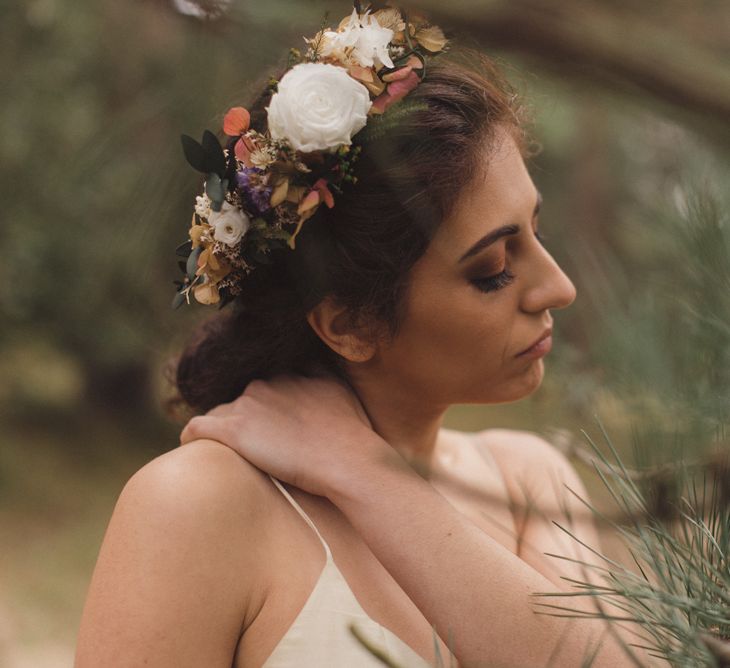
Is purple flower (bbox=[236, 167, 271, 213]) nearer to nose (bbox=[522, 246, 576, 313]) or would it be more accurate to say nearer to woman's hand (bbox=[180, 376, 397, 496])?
woman's hand (bbox=[180, 376, 397, 496])

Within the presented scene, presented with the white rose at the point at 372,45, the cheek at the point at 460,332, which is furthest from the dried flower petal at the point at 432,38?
the cheek at the point at 460,332

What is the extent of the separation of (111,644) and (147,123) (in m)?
0.92

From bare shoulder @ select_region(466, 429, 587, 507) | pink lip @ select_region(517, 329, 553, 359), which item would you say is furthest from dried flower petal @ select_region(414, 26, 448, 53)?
bare shoulder @ select_region(466, 429, 587, 507)

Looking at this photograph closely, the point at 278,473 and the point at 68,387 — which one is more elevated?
the point at 278,473

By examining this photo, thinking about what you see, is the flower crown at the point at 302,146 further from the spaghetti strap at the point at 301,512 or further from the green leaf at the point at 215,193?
the spaghetti strap at the point at 301,512

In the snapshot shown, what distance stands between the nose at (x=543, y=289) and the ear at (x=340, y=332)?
0.27 m

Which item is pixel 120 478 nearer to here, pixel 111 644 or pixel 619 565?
pixel 111 644

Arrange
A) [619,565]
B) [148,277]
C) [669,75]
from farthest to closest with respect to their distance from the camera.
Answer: [619,565] → [148,277] → [669,75]

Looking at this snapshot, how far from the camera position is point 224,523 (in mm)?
1216

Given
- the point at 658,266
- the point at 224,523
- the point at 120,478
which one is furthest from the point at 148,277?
the point at 120,478

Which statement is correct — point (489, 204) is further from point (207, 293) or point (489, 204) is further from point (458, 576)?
point (458, 576)

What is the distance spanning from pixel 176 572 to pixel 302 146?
24.3 inches

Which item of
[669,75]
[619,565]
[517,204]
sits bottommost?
[517,204]

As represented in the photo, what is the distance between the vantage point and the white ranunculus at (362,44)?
3.81 feet
